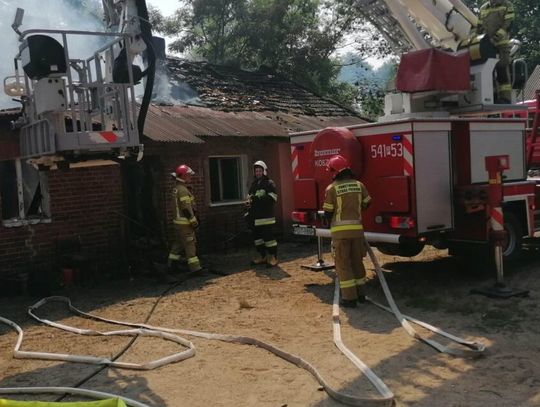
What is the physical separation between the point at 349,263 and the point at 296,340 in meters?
1.46

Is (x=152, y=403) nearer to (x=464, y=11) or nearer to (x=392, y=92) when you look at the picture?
(x=392, y=92)

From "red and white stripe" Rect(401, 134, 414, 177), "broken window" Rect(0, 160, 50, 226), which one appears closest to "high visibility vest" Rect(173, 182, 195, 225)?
"broken window" Rect(0, 160, 50, 226)

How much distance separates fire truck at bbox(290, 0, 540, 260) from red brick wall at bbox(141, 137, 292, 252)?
272cm

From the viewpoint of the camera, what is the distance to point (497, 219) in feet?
22.4

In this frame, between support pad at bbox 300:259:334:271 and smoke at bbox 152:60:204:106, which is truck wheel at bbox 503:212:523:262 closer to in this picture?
support pad at bbox 300:259:334:271

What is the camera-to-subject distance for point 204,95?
13.3 metres

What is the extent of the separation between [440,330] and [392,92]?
15.1 feet

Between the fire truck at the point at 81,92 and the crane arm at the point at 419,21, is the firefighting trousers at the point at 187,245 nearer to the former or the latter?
the fire truck at the point at 81,92

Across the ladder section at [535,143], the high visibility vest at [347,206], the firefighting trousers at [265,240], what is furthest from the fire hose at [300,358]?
the ladder section at [535,143]

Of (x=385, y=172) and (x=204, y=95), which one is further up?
(x=204, y=95)

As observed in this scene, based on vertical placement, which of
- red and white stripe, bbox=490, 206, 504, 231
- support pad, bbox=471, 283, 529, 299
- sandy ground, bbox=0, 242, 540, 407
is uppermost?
red and white stripe, bbox=490, 206, 504, 231

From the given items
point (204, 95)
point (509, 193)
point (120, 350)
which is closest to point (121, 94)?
point (120, 350)

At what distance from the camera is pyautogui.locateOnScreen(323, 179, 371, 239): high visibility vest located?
6.74 m

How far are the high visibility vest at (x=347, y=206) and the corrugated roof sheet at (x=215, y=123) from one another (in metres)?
3.48
